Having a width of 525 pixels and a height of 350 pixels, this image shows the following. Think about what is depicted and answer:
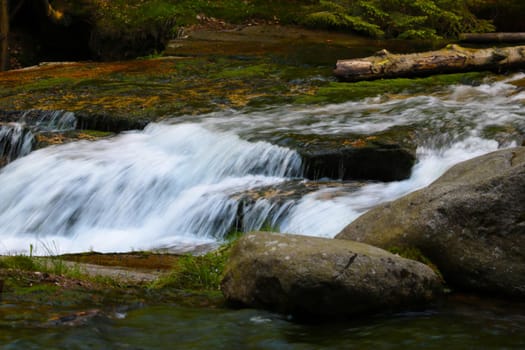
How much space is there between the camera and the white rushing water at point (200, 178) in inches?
347

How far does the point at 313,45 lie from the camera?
2016 cm

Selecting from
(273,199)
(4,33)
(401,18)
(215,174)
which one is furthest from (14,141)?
(401,18)

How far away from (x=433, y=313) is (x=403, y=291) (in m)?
0.24

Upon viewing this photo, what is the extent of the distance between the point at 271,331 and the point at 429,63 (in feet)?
34.2

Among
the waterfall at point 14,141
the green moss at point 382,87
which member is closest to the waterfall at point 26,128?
the waterfall at point 14,141

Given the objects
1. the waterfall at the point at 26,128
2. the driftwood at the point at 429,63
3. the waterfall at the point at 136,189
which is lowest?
the waterfall at the point at 136,189

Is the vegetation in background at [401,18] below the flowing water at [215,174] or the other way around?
the other way around

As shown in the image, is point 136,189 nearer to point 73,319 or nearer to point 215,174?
point 215,174

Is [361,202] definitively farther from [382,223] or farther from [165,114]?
[165,114]

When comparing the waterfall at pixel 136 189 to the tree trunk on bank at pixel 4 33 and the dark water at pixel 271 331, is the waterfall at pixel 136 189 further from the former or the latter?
the tree trunk on bank at pixel 4 33

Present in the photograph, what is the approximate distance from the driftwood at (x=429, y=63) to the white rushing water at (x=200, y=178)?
7.20 ft

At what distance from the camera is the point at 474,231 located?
5.96 meters

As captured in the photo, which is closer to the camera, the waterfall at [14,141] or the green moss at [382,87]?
the waterfall at [14,141]

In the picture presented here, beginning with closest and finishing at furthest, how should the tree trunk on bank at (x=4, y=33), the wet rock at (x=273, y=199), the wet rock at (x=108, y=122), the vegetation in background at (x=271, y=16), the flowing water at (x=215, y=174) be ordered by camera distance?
the wet rock at (x=273, y=199) < the flowing water at (x=215, y=174) < the wet rock at (x=108, y=122) < the tree trunk on bank at (x=4, y=33) < the vegetation in background at (x=271, y=16)
